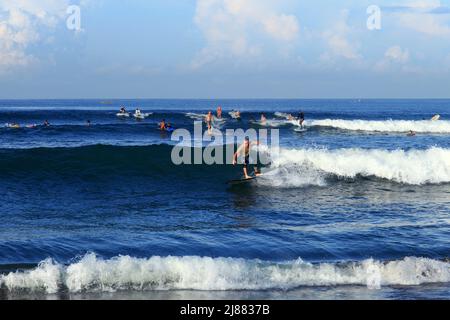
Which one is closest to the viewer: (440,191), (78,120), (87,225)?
(87,225)

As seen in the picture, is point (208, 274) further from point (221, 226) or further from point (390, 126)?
point (390, 126)

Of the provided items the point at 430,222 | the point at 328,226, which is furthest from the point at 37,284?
the point at 430,222

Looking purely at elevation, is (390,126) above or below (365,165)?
above

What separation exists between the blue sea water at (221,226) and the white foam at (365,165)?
0.21 feet

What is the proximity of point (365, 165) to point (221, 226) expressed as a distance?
11202 mm

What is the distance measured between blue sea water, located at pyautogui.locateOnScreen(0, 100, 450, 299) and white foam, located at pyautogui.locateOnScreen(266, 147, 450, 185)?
0.21ft

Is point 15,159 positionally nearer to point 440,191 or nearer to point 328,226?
point 328,226

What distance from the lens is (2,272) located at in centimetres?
1090

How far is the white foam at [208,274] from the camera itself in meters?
10.6

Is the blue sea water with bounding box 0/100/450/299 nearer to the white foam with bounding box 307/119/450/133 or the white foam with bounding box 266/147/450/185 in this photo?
the white foam with bounding box 266/147/450/185

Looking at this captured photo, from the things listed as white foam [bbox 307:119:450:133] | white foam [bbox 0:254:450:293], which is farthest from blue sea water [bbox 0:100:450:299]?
white foam [bbox 307:119:450:133]

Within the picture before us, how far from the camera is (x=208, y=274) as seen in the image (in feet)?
36.1

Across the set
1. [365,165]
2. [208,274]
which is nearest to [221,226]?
[208,274]
